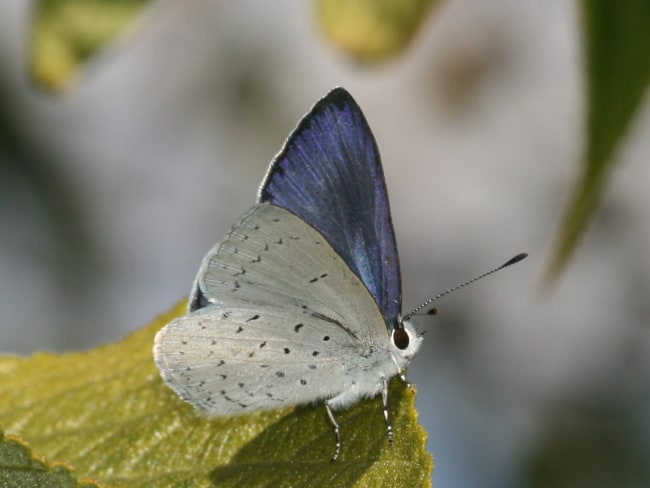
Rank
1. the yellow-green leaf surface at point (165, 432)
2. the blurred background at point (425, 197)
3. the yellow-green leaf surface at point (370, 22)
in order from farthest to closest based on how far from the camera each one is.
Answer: the blurred background at point (425, 197) → the yellow-green leaf surface at point (370, 22) → the yellow-green leaf surface at point (165, 432)

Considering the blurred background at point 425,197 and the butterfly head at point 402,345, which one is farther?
the blurred background at point 425,197

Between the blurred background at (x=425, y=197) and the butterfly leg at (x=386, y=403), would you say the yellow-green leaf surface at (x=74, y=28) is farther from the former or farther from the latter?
the blurred background at (x=425, y=197)

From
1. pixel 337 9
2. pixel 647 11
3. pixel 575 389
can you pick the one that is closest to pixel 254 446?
pixel 337 9

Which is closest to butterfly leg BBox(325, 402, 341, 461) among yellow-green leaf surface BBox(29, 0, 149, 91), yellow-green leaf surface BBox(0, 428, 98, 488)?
yellow-green leaf surface BBox(0, 428, 98, 488)

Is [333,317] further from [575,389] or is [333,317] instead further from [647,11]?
[575,389]

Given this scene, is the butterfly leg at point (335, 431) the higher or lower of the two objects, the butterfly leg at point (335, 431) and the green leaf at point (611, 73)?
the lower

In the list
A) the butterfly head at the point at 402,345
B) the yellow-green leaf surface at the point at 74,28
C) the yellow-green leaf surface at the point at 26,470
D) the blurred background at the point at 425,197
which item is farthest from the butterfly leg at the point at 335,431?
the blurred background at the point at 425,197

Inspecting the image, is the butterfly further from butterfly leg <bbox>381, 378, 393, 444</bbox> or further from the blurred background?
the blurred background
